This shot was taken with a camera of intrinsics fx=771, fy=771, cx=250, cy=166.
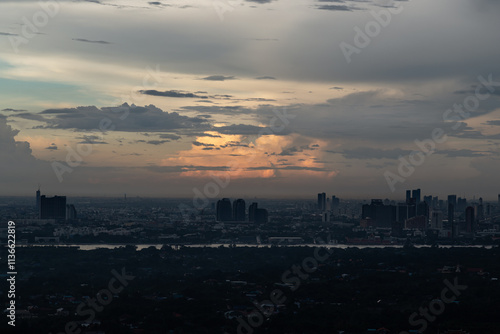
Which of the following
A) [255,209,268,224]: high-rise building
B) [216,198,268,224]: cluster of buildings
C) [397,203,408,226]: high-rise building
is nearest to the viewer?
[255,209,268,224]: high-rise building

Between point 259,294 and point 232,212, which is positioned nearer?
point 259,294

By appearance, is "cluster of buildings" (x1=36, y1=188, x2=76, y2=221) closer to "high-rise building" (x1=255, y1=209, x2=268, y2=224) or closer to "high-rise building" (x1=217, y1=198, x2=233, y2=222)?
"high-rise building" (x1=217, y1=198, x2=233, y2=222)

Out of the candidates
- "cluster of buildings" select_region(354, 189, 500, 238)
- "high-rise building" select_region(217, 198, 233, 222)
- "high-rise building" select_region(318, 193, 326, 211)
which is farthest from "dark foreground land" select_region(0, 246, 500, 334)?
"high-rise building" select_region(318, 193, 326, 211)

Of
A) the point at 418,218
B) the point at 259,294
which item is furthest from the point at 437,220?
the point at 259,294

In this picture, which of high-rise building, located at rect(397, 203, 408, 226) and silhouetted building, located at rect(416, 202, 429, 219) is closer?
high-rise building, located at rect(397, 203, 408, 226)

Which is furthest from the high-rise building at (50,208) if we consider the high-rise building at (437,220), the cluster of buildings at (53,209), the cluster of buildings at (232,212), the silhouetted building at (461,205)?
the silhouetted building at (461,205)

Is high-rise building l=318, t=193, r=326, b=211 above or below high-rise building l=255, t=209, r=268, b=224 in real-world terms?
above

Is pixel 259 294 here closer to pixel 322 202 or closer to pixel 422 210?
pixel 422 210

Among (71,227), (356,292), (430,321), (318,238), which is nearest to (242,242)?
(318,238)

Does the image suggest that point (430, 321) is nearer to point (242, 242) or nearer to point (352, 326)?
point (352, 326)
